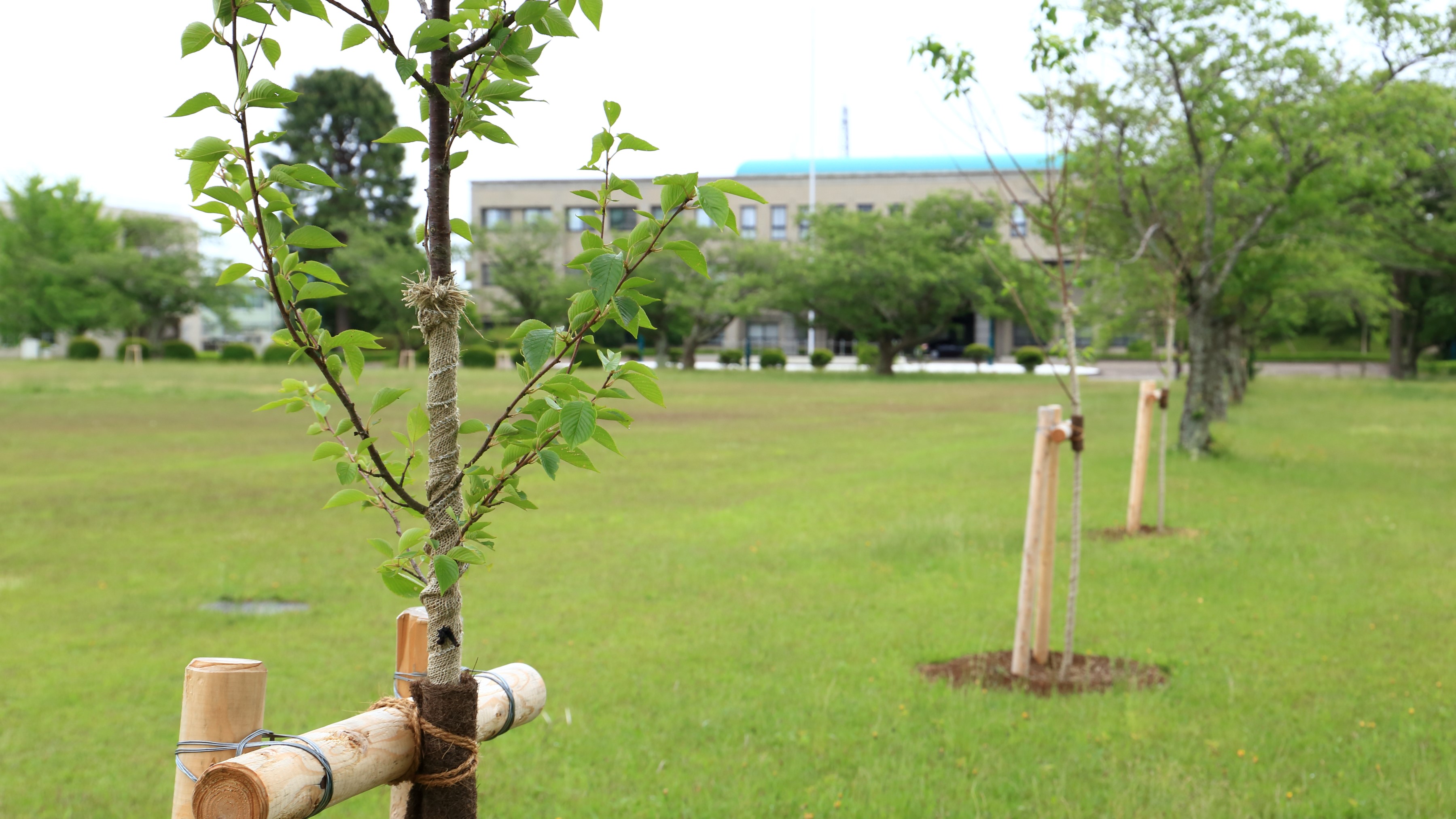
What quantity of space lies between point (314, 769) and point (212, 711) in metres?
0.24

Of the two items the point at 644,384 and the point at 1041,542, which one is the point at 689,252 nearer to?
the point at 644,384

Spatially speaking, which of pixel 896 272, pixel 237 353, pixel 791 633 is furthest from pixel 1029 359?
pixel 791 633

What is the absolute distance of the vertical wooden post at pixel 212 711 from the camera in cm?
191

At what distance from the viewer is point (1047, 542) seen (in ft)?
19.3

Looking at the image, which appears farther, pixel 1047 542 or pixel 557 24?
pixel 1047 542

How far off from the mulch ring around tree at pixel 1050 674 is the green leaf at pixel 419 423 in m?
4.42

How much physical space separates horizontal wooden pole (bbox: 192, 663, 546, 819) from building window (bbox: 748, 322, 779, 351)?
62.3 m

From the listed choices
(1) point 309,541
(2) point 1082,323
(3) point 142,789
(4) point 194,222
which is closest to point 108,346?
(4) point 194,222

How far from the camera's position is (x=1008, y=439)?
19.2m

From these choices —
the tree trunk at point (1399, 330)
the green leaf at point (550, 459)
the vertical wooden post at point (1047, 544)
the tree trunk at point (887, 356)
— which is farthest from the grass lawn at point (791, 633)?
the tree trunk at point (1399, 330)

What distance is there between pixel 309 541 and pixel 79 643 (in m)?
3.25

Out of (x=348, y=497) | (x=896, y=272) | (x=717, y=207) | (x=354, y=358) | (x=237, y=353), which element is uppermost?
(x=896, y=272)

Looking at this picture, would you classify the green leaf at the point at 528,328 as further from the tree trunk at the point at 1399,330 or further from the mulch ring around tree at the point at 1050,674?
the tree trunk at the point at 1399,330

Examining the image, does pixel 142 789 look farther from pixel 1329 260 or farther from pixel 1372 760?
pixel 1329 260
